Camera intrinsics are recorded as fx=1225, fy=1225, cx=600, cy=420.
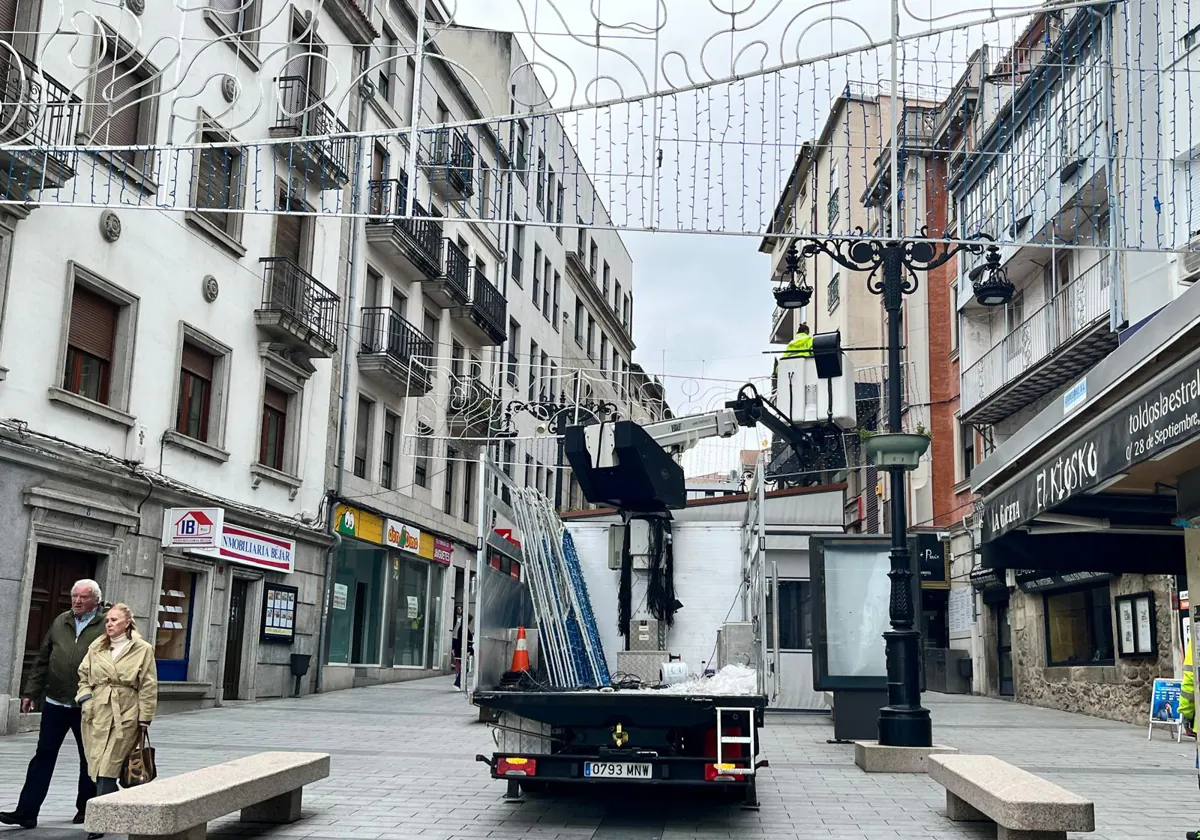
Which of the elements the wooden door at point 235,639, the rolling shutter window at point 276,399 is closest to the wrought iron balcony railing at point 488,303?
the rolling shutter window at point 276,399

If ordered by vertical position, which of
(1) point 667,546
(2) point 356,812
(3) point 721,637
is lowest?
(2) point 356,812

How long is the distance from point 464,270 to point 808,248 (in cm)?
2043

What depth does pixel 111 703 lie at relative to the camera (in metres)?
7.93

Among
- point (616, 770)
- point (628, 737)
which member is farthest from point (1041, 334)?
point (616, 770)

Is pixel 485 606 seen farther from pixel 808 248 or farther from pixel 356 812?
pixel 808 248

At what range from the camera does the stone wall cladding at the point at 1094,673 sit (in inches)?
750

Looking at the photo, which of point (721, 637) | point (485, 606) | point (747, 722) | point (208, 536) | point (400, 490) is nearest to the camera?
point (747, 722)

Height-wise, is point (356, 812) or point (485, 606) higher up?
point (485, 606)

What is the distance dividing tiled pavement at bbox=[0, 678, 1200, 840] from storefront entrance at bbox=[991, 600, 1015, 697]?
31.6 ft

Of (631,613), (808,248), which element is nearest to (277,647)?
(631,613)

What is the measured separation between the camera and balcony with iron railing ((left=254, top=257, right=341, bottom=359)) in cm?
2137

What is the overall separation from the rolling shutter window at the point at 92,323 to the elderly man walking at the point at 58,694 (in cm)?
845

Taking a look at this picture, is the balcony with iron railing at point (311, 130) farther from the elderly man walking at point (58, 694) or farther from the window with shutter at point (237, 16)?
the elderly man walking at point (58, 694)

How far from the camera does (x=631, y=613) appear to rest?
40.8ft
